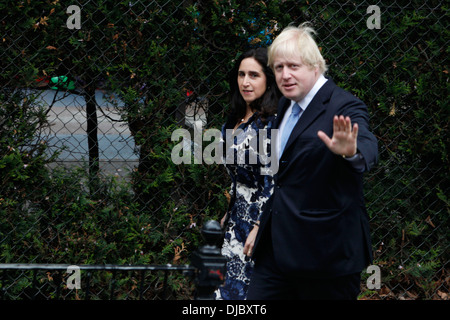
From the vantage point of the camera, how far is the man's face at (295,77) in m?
2.51

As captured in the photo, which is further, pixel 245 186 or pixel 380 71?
pixel 380 71

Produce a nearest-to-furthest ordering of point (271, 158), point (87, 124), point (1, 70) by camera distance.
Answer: point (271, 158) < point (1, 70) < point (87, 124)

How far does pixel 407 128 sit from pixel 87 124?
7.75 ft

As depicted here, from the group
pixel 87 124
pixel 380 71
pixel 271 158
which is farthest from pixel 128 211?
pixel 380 71

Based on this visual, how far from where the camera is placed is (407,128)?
13.4ft

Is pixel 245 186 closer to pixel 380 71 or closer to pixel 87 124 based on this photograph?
pixel 87 124

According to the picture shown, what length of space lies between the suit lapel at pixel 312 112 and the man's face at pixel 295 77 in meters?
0.07

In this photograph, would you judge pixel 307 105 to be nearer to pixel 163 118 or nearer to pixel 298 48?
pixel 298 48

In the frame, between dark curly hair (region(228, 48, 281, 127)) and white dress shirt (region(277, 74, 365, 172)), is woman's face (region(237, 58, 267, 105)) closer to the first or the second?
dark curly hair (region(228, 48, 281, 127))

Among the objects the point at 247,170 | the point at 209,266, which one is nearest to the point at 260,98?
the point at 247,170

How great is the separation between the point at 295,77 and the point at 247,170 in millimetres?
844

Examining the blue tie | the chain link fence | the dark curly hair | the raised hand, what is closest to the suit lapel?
the blue tie

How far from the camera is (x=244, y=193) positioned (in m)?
3.23

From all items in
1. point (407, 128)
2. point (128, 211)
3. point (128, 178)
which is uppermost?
point (407, 128)
